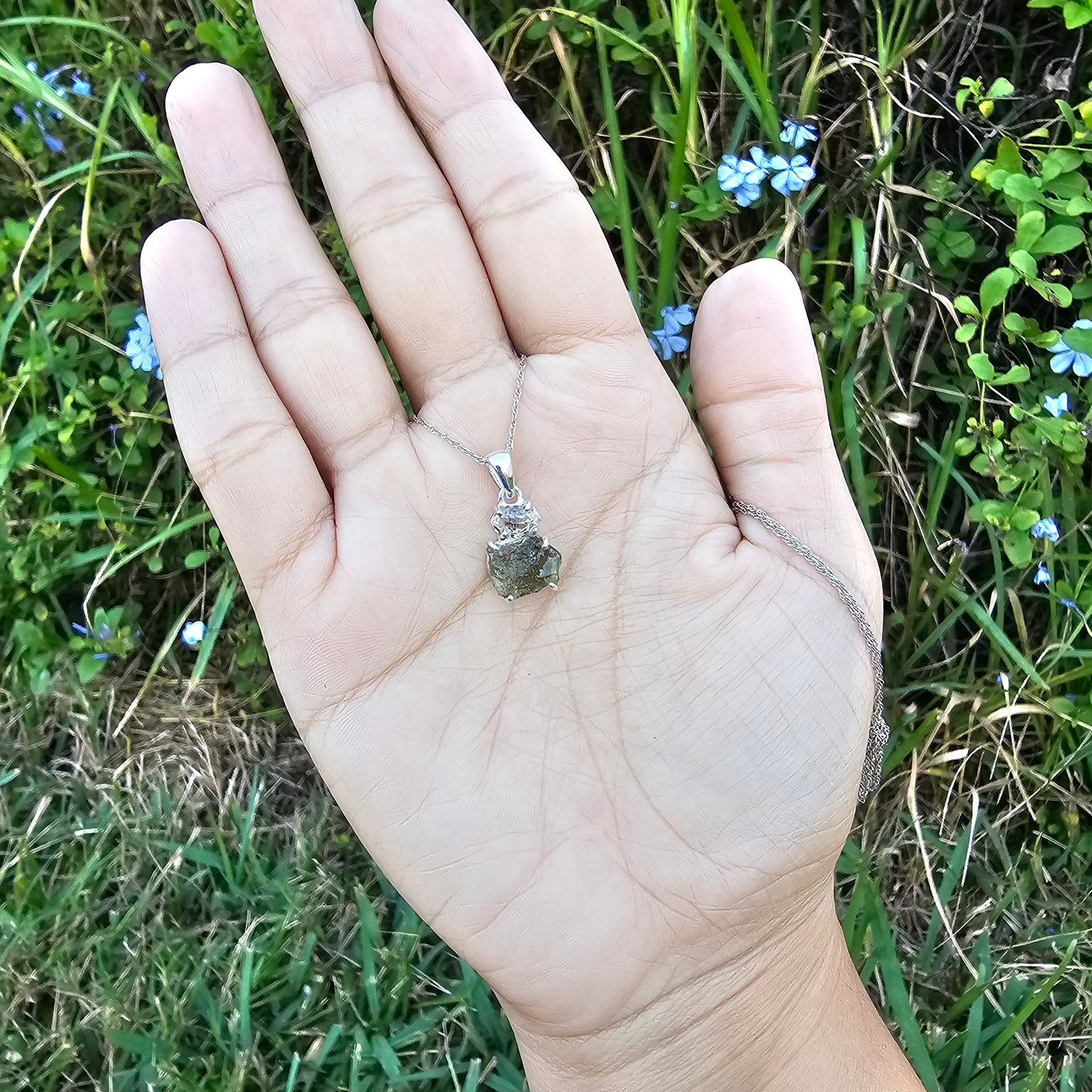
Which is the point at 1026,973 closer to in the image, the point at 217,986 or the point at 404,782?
the point at 404,782

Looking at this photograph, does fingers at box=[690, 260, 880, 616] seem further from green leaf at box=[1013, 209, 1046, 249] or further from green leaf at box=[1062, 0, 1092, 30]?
green leaf at box=[1062, 0, 1092, 30]

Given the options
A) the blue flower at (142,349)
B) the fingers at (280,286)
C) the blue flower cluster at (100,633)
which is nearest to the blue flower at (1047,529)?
the fingers at (280,286)

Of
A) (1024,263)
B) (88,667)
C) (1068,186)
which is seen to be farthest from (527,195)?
(88,667)

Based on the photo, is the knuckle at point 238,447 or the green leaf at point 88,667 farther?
the green leaf at point 88,667

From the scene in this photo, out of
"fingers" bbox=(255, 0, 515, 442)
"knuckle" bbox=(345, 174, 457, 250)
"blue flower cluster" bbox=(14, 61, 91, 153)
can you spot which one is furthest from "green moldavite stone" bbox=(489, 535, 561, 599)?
"blue flower cluster" bbox=(14, 61, 91, 153)

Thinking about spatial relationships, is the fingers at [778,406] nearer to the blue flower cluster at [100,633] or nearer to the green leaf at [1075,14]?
the green leaf at [1075,14]
